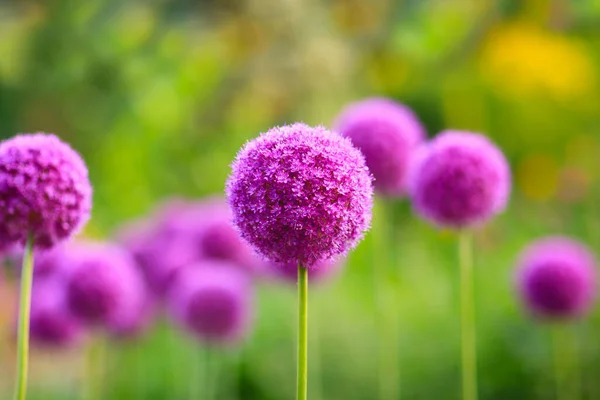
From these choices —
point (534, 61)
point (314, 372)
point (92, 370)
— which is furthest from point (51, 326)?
point (534, 61)

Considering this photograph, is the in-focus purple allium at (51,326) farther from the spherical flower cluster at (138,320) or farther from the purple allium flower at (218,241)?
the purple allium flower at (218,241)

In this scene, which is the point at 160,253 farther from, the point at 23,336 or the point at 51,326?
the point at 23,336

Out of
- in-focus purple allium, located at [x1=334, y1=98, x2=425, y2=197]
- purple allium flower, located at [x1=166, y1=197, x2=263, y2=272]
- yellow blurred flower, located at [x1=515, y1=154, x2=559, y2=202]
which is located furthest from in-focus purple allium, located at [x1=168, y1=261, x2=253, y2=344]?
yellow blurred flower, located at [x1=515, y1=154, x2=559, y2=202]

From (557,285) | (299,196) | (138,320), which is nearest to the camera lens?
(299,196)

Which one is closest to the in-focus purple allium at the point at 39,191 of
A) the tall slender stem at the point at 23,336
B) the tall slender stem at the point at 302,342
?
the tall slender stem at the point at 23,336

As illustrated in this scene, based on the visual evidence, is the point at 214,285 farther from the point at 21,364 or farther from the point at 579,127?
the point at 579,127

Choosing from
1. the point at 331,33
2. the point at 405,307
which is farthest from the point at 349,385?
the point at 331,33

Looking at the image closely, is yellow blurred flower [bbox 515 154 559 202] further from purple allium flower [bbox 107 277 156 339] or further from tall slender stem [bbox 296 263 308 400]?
tall slender stem [bbox 296 263 308 400]
